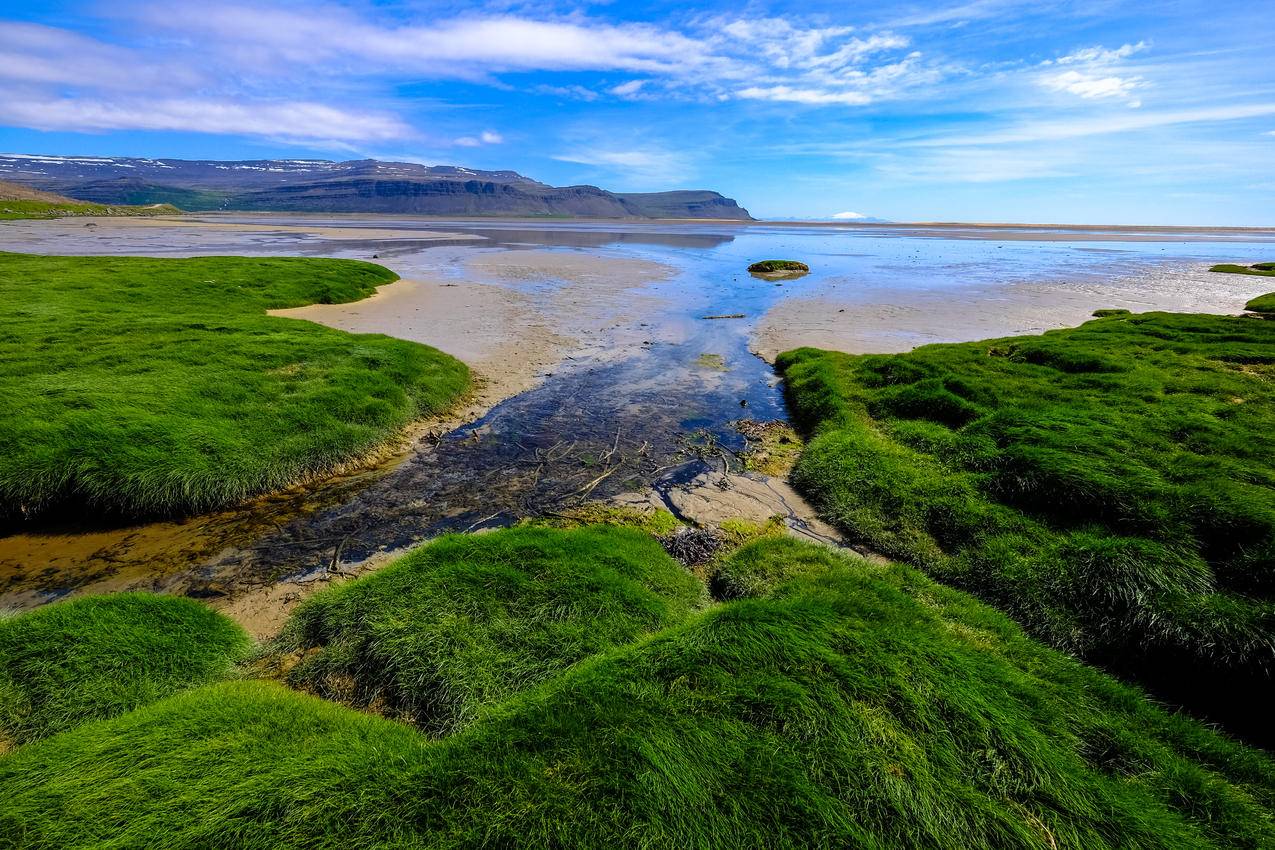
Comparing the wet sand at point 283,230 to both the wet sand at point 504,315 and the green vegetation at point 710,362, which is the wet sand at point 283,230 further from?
the green vegetation at point 710,362

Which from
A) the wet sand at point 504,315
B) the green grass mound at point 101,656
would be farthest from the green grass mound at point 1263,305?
the green grass mound at point 101,656

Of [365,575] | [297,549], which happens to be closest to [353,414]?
[297,549]

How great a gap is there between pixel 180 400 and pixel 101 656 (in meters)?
7.27

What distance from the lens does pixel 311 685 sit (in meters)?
5.72

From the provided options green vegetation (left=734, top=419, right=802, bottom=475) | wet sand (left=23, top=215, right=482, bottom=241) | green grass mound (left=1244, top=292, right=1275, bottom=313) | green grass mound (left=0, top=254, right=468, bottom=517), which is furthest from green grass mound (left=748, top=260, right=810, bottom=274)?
wet sand (left=23, top=215, right=482, bottom=241)

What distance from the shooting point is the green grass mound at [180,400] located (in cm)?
881

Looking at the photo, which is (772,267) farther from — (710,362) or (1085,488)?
(1085,488)

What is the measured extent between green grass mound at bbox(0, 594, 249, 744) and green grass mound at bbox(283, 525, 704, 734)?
921 millimetres

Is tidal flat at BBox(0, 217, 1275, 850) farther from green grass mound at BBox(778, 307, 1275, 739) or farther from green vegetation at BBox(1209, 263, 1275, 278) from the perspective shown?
green vegetation at BBox(1209, 263, 1275, 278)

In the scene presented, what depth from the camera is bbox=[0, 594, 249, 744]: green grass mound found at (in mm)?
4992

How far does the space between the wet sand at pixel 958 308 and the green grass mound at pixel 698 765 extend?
16490 millimetres

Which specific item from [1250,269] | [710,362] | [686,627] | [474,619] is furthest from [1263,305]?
[474,619]

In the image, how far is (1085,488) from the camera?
833cm

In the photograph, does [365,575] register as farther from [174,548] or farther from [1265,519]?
[1265,519]
